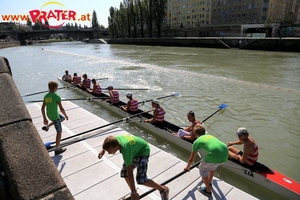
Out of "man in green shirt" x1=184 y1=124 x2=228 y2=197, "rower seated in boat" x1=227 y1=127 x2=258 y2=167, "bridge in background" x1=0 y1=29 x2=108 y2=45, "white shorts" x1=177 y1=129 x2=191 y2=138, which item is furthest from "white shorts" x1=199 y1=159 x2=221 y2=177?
"bridge in background" x1=0 y1=29 x2=108 y2=45

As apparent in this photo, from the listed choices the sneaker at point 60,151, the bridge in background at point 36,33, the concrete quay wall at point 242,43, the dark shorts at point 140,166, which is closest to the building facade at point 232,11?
the concrete quay wall at point 242,43

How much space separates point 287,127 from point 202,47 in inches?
1696

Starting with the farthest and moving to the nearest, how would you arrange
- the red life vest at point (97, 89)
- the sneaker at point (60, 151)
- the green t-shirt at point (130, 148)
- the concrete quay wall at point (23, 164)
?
1. the red life vest at point (97, 89)
2. the sneaker at point (60, 151)
3. the green t-shirt at point (130, 148)
4. the concrete quay wall at point (23, 164)

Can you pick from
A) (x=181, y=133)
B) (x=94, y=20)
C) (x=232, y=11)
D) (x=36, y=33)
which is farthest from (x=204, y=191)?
(x=94, y=20)

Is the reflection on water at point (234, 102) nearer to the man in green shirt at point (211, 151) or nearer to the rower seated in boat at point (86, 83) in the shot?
the rower seated in boat at point (86, 83)

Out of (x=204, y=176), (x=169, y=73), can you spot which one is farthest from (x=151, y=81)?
(x=204, y=176)

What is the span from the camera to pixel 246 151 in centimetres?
539

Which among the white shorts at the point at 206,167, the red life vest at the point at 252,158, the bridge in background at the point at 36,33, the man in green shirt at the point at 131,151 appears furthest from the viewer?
the bridge in background at the point at 36,33

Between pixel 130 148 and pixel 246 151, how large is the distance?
3.31 meters

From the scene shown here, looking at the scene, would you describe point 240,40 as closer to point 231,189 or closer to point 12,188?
point 231,189

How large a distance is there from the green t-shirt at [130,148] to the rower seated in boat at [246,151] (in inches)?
98.7

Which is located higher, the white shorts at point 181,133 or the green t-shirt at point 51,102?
the green t-shirt at point 51,102

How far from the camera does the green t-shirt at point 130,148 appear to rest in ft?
11.1

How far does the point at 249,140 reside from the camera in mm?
5234
